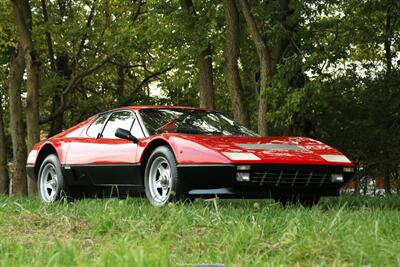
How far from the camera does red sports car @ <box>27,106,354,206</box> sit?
6.57m

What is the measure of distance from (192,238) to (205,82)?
10211 millimetres

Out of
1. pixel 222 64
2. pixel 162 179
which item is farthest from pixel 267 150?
pixel 222 64

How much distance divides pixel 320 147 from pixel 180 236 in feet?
11.2

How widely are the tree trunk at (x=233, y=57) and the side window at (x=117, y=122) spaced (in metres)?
4.82

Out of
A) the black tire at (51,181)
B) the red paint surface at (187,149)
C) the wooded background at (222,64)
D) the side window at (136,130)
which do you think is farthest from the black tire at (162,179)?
the wooded background at (222,64)

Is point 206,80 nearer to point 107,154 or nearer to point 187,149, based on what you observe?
point 107,154

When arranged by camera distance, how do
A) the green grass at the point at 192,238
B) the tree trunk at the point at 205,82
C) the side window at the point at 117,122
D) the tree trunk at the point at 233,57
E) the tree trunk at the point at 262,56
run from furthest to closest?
the tree trunk at the point at 205,82, the tree trunk at the point at 233,57, the tree trunk at the point at 262,56, the side window at the point at 117,122, the green grass at the point at 192,238

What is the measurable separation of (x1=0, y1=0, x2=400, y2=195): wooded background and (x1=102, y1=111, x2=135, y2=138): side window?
4220 millimetres

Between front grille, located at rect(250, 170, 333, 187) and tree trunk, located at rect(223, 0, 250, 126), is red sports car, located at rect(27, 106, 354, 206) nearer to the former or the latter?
front grille, located at rect(250, 170, 333, 187)

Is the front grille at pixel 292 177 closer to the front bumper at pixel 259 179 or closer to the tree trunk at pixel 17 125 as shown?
the front bumper at pixel 259 179

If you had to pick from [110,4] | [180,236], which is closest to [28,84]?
[110,4]

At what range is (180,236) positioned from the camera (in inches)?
173

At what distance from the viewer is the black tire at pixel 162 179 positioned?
6.69m

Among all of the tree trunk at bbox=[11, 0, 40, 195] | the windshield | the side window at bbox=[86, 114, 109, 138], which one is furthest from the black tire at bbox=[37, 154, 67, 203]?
the tree trunk at bbox=[11, 0, 40, 195]
